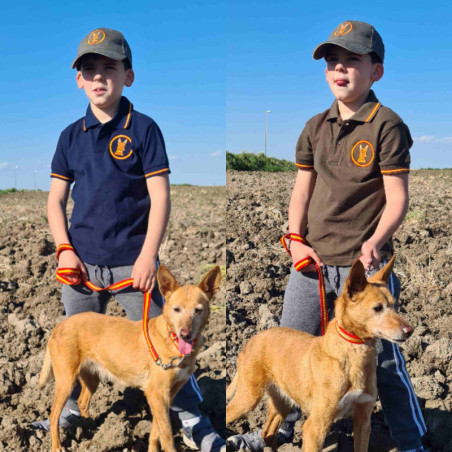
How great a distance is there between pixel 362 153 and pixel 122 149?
1.32 meters

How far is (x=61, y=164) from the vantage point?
3.42 metres

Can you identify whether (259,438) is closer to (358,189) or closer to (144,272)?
(144,272)

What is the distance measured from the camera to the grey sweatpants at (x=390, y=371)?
10.4ft

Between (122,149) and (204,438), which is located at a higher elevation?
(122,149)

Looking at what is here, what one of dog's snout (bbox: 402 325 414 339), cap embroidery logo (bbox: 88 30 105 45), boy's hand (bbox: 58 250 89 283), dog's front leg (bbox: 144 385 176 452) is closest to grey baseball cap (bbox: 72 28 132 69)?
cap embroidery logo (bbox: 88 30 105 45)

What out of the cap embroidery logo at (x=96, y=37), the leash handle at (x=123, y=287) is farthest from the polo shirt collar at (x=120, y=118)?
the leash handle at (x=123, y=287)

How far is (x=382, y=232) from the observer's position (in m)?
2.98

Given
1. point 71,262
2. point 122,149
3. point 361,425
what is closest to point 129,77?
point 122,149

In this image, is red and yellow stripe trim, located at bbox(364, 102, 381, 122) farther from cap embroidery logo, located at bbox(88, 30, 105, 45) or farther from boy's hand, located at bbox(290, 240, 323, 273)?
cap embroidery logo, located at bbox(88, 30, 105, 45)

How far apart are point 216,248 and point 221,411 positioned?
483 cm

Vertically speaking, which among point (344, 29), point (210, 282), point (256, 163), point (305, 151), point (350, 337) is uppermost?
point (256, 163)

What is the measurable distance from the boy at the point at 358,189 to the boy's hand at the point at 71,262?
1220 mm

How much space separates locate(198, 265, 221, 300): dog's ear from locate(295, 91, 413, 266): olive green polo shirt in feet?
2.35

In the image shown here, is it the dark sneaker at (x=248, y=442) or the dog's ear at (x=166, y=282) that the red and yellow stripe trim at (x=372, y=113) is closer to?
the dog's ear at (x=166, y=282)
